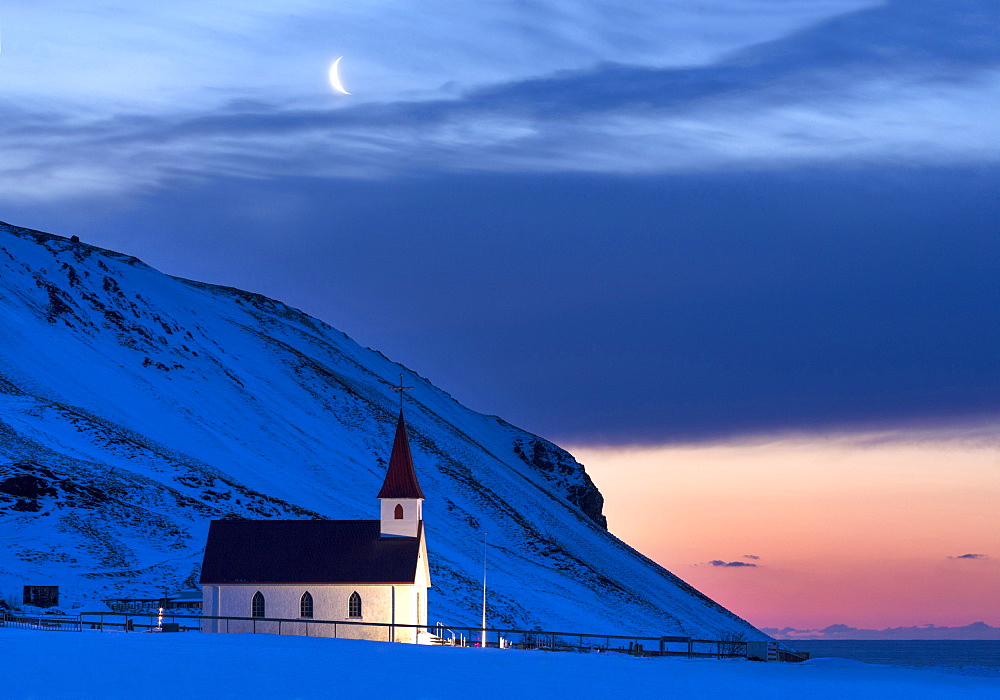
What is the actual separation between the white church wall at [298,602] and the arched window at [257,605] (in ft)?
0.52

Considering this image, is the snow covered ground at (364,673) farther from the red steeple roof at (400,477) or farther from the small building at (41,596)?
the small building at (41,596)

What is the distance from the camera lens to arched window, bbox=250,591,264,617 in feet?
250

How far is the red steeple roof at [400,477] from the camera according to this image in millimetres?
80688

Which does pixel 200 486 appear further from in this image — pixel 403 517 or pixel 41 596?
pixel 403 517

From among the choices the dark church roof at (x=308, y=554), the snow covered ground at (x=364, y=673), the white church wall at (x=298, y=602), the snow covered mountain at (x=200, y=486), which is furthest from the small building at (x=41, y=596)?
the snow covered ground at (x=364, y=673)

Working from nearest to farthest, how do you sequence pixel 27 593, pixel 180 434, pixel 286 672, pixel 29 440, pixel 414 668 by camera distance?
pixel 286 672
pixel 414 668
pixel 27 593
pixel 29 440
pixel 180 434

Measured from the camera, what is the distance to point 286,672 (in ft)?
164

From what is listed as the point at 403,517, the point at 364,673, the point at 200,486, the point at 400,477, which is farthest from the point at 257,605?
the point at 200,486

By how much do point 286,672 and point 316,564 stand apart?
27.0 m

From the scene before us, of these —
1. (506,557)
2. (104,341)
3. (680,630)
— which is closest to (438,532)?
(506,557)

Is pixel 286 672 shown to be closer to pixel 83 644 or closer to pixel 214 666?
pixel 214 666

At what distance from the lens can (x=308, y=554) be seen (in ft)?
254

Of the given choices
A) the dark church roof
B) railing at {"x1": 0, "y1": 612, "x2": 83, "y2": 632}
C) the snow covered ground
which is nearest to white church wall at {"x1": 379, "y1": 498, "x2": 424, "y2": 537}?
the dark church roof

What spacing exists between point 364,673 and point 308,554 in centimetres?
2686
